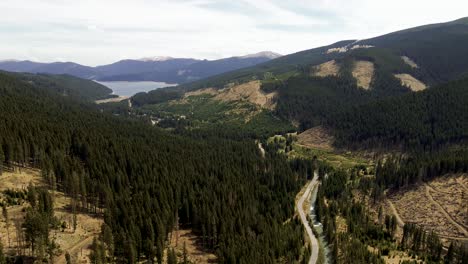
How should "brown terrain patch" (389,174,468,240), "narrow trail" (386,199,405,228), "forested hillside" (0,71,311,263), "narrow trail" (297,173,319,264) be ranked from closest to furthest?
"forested hillside" (0,71,311,263), "narrow trail" (297,173,319,264), "brown terrain patch" (389,174,468,240), "narrow trail" (386,199,405,228)

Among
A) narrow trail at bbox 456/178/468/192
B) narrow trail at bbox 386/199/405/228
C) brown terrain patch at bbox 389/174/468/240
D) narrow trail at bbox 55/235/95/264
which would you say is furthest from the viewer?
narrow trail at bbox 456/178/468/192

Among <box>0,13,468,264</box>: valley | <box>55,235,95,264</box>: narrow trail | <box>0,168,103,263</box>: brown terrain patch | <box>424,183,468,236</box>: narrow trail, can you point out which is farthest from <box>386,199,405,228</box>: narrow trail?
<box>55,235,95,264</box>: narrow trail

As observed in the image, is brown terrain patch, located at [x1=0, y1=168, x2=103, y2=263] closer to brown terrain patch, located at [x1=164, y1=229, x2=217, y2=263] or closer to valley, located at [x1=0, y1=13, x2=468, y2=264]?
valley, located at [x1=0, y1=13, x2=468, y2=264]

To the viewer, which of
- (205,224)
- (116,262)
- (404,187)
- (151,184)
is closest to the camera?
(116,262)

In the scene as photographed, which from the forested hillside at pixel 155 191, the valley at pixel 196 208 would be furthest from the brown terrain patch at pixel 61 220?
the forested hillside at pixel 155 191

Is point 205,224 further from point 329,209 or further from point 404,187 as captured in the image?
point 404,187

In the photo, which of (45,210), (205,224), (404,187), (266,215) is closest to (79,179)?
(45,210)

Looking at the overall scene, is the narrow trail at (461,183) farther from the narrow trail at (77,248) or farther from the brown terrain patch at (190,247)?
the narrow trail at (77,248)
